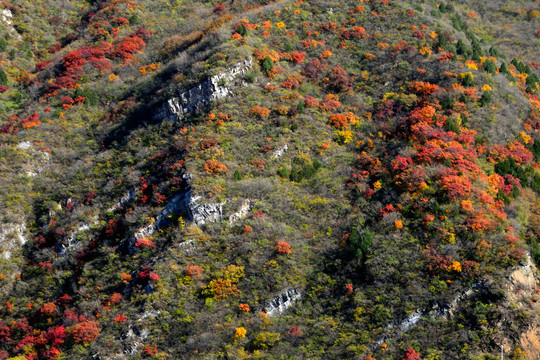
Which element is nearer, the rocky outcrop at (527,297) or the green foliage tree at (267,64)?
the rocky outcrop at (527,297)

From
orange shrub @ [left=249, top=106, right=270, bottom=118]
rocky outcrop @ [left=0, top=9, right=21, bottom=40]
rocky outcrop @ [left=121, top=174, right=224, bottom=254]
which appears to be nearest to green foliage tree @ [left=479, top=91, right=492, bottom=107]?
orange shrub @ [left=249, top=106, right=270, bottom=118]

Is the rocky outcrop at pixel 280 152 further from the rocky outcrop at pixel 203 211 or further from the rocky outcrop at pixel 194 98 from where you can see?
the rocky outcrop at pixel 194 98

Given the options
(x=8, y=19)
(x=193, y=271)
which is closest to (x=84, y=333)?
(x=193, y=271)

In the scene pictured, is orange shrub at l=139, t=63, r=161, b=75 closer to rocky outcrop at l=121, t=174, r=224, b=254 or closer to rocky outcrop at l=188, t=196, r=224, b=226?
rocky outcrop at l=121, t=174, r=224, b=254

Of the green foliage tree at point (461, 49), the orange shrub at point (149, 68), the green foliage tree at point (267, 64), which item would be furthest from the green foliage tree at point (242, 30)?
the green foliage tree at point (461, 49)

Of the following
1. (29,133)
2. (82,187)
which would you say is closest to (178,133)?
(82,187)

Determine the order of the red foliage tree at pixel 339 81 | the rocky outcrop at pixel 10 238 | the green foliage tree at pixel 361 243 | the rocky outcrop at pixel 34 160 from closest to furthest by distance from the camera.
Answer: the green foliage tree at pixel 361 243 → the rocky outcrop at pixel 10 238 → the rocky outcrop at pixel 34 160 → the red foliage tree at pixel 339 81
